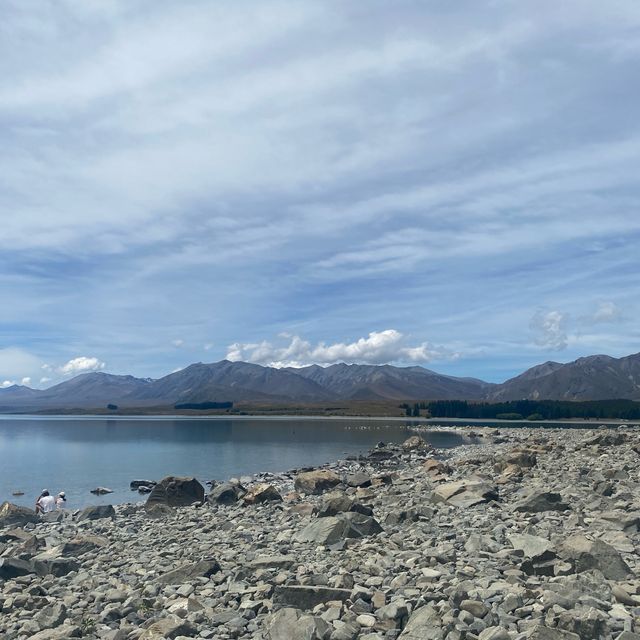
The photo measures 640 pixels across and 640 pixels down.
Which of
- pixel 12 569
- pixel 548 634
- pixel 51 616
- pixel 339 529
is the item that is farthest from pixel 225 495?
pixel 548 634

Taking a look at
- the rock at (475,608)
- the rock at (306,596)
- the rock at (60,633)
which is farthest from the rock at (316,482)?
the rock at (475,608)

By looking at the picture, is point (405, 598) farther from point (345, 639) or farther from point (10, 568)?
point (10, 568)

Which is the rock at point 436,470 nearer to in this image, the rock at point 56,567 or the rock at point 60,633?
the rock at point 56,567

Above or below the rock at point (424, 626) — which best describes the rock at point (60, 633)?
below

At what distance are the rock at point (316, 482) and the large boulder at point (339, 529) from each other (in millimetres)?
18519

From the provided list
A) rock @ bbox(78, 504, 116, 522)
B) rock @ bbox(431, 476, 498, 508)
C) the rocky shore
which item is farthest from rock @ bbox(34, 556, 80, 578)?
rock @ bbox(431, 476, 498, 508)

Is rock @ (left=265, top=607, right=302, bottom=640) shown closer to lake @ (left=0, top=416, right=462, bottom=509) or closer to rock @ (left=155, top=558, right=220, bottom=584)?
rock @ (left=155, top=558, right=220, bottom=584)

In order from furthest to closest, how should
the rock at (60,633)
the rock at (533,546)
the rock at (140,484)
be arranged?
the rock at (140,484)
the rock at (533,546)
the rock at (60,633)

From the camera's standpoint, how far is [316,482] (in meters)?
41.8

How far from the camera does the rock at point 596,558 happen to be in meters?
14.6

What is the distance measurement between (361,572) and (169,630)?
5661 mm

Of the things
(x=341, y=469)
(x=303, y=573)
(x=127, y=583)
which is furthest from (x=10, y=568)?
(x=341, y=469)

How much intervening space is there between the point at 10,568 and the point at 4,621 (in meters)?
4.83

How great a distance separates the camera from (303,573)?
17031 mm
